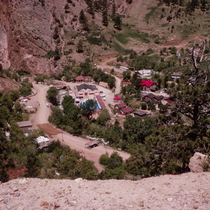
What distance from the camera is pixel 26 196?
252 inches

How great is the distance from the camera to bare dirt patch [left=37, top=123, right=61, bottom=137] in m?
32.5

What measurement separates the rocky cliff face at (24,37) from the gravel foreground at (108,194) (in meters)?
62.4

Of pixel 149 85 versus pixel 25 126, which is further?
pixel 149 85

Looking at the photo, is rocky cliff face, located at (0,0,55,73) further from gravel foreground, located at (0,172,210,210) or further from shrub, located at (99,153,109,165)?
gravel foreground, located at (0,172,210,210)

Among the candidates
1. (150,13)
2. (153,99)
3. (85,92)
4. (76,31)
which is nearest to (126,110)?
(153,99)

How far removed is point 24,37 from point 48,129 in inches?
1814

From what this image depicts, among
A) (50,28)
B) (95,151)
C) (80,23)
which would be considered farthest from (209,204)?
(80,23)

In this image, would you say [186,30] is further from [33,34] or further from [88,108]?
[88,108]

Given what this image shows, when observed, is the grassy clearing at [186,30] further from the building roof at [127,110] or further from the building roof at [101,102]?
the building roof at [127,110]

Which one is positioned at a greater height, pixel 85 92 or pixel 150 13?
pixel 150 13

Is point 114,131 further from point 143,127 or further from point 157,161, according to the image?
point 157,161

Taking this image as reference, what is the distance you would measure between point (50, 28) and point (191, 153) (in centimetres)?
Result: 8036

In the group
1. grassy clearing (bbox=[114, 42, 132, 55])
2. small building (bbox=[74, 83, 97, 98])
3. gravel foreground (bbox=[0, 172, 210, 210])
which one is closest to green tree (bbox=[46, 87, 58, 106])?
small building (bbox=[74, 83, 97, 98])

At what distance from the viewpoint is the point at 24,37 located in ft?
216
